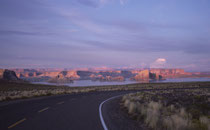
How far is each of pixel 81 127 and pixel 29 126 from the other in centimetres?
196

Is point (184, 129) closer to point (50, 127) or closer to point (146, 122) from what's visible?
point (146, 122)

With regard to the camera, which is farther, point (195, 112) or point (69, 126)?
point (195, 112)

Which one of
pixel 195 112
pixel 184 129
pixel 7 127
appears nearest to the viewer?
pixel 184 129

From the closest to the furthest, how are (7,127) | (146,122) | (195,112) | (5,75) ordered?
(7,127), (146,122), (195,112), (5,75)

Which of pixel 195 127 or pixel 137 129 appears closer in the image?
pixel 195 127

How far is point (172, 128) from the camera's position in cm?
656

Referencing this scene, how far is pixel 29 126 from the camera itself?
701 centimetres

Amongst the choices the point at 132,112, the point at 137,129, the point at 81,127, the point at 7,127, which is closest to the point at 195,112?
the point at 132,112

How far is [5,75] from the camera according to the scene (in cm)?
10394

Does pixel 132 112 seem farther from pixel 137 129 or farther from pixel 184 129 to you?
pixel 184 129

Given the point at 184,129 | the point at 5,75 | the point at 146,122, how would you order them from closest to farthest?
the point at 184,129 → the point at 146,122 → the point at 5,75

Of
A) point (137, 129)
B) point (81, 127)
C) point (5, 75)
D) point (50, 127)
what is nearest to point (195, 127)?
point (137, 129)

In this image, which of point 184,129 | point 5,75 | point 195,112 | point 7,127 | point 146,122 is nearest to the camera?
point 184,129

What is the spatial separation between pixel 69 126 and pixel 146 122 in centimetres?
329
